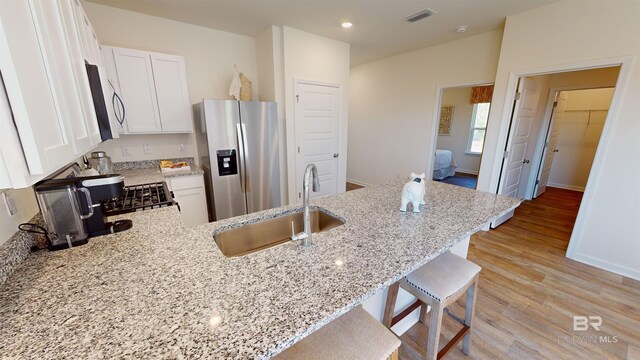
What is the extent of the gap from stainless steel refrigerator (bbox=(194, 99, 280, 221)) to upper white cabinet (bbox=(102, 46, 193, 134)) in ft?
0.75

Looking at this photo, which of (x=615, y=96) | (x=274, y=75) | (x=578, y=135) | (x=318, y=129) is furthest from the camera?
(x=578, y=135)

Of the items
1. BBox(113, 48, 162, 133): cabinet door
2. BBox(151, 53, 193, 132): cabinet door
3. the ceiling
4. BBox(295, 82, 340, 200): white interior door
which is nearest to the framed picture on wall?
the ceiling

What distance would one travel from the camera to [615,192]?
226 cm

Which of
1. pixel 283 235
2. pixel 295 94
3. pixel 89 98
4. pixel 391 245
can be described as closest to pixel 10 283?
pixel 89 98

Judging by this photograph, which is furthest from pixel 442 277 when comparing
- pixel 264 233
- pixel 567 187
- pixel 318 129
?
pixel 567 187

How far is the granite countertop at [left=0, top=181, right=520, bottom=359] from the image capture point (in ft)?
1.98

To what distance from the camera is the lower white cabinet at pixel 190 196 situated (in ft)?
8.43

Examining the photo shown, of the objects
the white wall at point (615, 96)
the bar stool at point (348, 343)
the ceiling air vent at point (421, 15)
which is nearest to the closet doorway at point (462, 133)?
the white wall at point (615, 96)

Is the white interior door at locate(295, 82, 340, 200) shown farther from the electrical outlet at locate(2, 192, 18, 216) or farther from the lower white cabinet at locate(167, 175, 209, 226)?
the electrical outlet at locate(2, 192, 18, 216)

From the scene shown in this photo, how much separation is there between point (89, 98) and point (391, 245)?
1.65 meters

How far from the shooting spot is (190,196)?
2658 millimetres

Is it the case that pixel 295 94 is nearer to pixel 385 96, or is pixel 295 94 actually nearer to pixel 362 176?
pixel 385 96

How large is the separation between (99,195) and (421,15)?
10.8 feet

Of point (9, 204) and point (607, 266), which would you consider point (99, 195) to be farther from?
point (607, 266)
